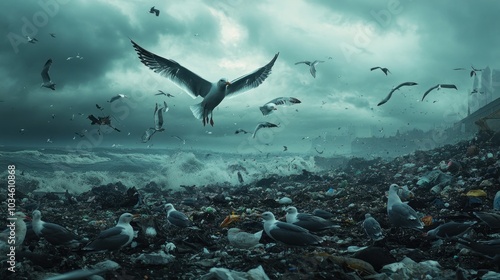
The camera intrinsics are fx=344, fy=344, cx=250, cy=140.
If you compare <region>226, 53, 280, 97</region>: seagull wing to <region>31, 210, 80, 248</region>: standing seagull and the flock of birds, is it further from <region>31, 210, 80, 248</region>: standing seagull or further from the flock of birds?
<region>31, 210, 80, 248</region>: standing seagull

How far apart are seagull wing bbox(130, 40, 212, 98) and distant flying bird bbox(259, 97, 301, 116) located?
1521 mm

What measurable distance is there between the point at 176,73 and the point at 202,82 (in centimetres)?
55

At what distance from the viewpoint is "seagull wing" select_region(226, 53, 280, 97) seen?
7.39 meters

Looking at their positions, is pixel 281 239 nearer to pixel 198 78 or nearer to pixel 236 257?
pixel 236 257

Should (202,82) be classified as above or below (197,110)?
above

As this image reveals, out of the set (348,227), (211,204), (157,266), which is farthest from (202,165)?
(157,266)

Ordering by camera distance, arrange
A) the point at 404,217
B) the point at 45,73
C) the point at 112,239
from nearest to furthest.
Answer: the point at 112,239 < the point at 404,217 < the point at 45,73

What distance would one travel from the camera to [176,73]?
22.2 feet

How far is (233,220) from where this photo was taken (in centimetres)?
575

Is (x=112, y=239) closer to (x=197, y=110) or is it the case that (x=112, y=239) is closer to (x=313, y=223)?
(x=313, y=223)

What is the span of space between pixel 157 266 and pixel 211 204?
4.67m

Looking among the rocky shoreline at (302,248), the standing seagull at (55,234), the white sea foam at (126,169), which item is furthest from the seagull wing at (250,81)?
the white sea foam at (126,169)

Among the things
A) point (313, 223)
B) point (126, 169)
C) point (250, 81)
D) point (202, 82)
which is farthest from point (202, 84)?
point (126, 169)

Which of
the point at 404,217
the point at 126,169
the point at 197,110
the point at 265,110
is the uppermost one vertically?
the point at 265,110
